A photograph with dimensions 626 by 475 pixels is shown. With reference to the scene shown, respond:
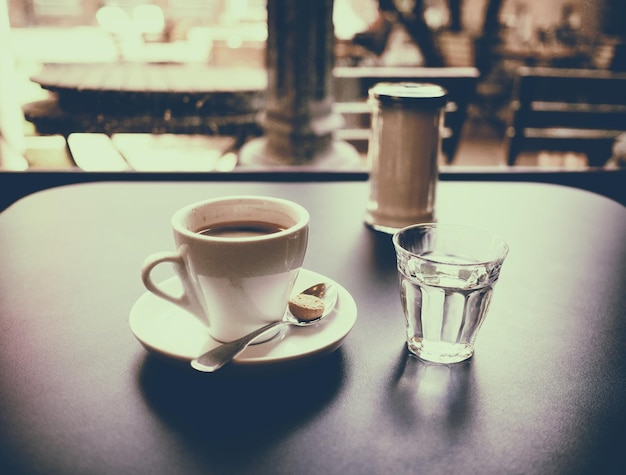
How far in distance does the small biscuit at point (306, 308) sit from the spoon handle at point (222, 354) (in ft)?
0.16

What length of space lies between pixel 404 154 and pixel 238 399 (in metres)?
0.51

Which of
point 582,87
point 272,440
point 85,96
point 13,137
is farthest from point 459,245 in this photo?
point 13,137

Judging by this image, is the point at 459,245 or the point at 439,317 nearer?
the point at 439,317

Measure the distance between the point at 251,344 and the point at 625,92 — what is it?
2209 millimetres

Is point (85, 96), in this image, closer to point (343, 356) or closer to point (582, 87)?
point (343, 356)

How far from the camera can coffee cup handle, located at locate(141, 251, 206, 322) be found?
524 mm

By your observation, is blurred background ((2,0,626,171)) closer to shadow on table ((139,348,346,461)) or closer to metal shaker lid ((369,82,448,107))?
metal shaker lid ((369,82,448,107))

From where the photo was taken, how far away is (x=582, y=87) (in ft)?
7.53

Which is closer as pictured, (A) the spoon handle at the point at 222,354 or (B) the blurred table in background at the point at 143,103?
(A) the spoon handle at the point at 222,354

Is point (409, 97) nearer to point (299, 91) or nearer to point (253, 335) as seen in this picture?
point (253, 335)

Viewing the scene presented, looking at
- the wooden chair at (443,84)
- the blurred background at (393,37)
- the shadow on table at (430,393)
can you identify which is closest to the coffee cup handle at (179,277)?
the shadow on table at (430,393)

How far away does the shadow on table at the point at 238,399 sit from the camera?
0.46 meters

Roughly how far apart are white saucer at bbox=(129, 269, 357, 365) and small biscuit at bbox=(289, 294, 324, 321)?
0.4 inches

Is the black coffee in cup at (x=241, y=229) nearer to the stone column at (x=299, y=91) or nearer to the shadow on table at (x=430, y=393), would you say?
the shadow on table at (x=430, y=393)
